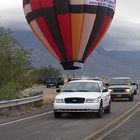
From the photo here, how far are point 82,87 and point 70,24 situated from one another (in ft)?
62.3

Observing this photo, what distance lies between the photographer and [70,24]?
144 ft

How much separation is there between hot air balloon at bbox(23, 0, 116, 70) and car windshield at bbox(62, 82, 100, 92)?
59.8 feet

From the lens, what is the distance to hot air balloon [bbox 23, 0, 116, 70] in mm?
43594

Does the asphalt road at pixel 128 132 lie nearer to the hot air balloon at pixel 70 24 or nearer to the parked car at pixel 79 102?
the parked car at pixel 79 102

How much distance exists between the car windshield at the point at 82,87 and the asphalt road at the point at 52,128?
45.4 inches

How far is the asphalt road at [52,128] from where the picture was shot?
1688cm

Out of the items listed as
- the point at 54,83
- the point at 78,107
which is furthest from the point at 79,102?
the point at 54,83

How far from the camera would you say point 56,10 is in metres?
43.6

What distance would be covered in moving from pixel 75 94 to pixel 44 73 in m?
80.1

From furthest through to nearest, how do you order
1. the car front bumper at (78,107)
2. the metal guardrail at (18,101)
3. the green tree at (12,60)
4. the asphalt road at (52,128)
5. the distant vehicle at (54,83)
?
the distant vehicle at (54,83)
the green tree at (12,60)
the metal guardrail at (18,101)
the car front bumper at (78,107)
the asphalt road at (52,128)

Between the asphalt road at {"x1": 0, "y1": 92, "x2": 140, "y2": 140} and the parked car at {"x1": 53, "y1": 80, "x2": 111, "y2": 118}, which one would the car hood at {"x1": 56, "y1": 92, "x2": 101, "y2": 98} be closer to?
the parked car at {"x1": 53, "y1": 80, "x2": 111, "y2": 118}

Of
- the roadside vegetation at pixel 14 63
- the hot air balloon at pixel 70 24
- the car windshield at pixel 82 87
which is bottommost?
the car windshield at pixel 82 87

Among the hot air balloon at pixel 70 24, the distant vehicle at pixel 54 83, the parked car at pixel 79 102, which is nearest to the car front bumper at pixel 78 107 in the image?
the parked car at pixel 79 102

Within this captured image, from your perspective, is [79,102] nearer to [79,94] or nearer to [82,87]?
[79,94]
